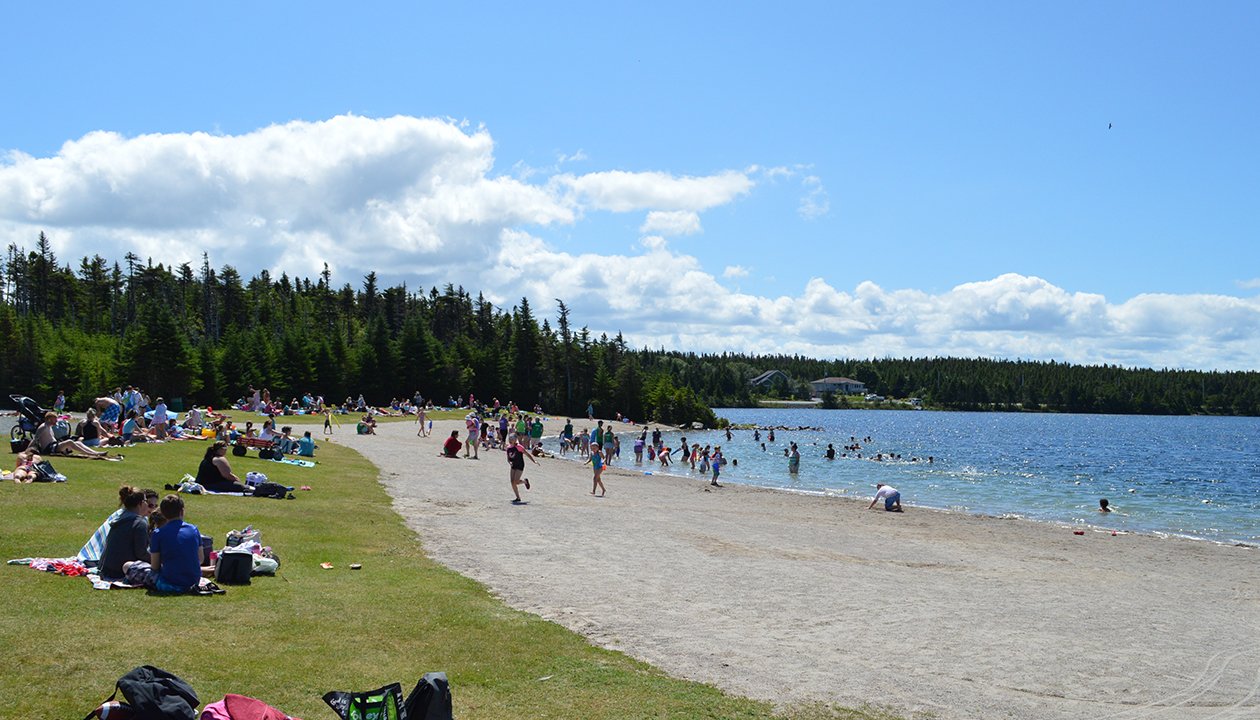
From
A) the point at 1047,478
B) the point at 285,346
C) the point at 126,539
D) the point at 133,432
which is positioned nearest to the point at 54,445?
the point at 133,432

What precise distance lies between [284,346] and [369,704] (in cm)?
7716

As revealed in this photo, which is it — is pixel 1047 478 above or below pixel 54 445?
below

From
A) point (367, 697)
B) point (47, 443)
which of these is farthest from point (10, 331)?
point (367, 697)

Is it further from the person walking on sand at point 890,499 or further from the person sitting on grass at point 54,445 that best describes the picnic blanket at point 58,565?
the person walking on sand at point 890,499

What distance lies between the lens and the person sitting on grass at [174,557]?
1000 cm

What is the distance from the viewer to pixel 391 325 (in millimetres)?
119812

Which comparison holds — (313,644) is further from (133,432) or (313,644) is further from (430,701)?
(133,432)

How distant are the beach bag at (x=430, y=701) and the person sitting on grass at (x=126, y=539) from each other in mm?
5539

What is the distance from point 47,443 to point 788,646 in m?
17.7

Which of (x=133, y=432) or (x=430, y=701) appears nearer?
(x=430, y=701)

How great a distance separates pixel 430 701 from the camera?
6543mm

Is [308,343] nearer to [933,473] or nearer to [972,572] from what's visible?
[933,473]

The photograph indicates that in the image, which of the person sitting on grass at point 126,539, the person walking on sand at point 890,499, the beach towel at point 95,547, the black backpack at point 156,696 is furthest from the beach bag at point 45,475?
the person walking on sand at point 890,499

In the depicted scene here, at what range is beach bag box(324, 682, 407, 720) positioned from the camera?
21.2 feet
